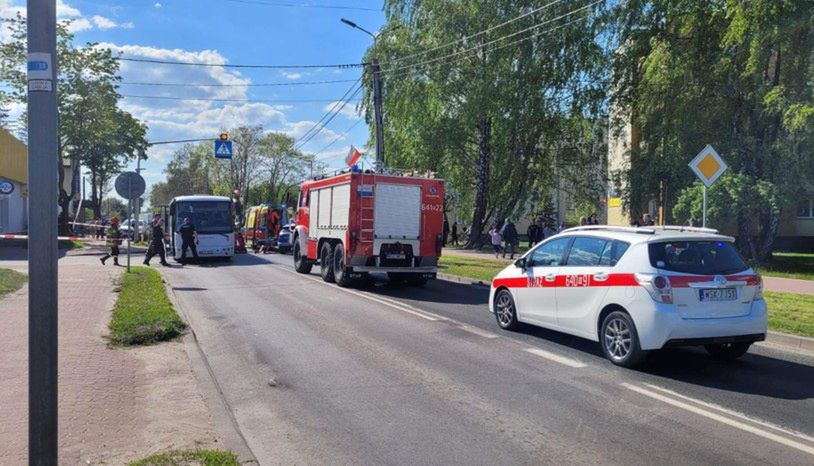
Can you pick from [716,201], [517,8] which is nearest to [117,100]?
[517,8]

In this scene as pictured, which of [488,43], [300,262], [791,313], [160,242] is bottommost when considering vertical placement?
[791,313]

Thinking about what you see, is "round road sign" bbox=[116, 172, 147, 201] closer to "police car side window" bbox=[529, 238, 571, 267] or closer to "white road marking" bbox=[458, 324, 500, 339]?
"white road marking" bbox=[458, 324, 500, 339]

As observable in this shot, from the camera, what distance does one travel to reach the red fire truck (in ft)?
49.7

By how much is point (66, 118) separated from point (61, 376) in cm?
3434

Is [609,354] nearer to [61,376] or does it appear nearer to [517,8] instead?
[61,376]

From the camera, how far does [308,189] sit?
1853 cm

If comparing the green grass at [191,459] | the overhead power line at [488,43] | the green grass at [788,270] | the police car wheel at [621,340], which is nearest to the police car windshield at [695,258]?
the police car wheel at [621,340]

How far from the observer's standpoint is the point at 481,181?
33.3m

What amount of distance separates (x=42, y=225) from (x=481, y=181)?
3057 centimetres

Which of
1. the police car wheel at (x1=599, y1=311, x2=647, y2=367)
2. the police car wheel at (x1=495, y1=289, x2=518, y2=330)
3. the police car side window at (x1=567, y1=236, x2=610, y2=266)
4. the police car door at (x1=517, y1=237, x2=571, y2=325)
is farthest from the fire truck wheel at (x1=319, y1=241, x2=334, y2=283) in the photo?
the police car wheel at (x1=599, y1=311, x2=647, y2=367)

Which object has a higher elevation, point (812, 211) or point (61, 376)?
point (812, 211)

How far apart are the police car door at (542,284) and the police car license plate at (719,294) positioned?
200 centimetres

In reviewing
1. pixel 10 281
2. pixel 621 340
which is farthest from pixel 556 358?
pixel 10 281

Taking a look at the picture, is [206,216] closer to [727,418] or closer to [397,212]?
[397,212]
